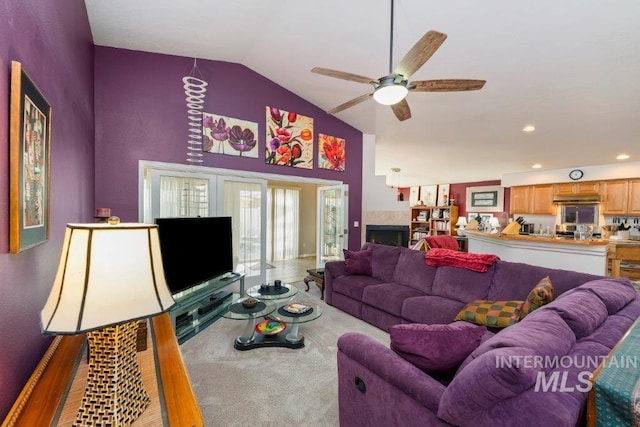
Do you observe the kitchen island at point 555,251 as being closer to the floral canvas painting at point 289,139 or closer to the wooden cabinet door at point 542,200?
the floral canvas painting at point 289,139

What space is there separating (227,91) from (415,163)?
5036mm

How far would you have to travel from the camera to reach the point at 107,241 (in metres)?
0.83

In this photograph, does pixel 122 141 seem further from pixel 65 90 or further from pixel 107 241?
pixel 107 241

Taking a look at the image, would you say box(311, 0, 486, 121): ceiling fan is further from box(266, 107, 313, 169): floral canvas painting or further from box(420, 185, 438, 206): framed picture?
box(420, 185, 438, 206): framed picture

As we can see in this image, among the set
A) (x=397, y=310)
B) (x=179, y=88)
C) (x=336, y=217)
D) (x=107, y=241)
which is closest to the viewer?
(x=107, y=241)

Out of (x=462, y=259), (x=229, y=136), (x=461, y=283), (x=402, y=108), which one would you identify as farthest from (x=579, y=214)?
(x=229, y=136)

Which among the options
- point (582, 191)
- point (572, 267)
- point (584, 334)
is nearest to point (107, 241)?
point (584, 334)

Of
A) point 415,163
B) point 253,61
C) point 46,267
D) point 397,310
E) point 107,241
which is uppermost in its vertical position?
point 253,61

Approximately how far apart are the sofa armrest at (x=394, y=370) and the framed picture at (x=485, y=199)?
845cm

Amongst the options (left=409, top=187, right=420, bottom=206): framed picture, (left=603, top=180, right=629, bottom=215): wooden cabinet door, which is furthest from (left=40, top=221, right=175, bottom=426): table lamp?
(left=409, top=187, right=420, bottom=206): framed picture

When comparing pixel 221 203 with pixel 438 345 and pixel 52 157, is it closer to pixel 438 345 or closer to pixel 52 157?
pixel 52 157

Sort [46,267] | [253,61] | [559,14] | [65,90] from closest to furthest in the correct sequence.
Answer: [46,267], [65,90], [559,14], [253,61]

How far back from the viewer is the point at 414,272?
3.37 meters
